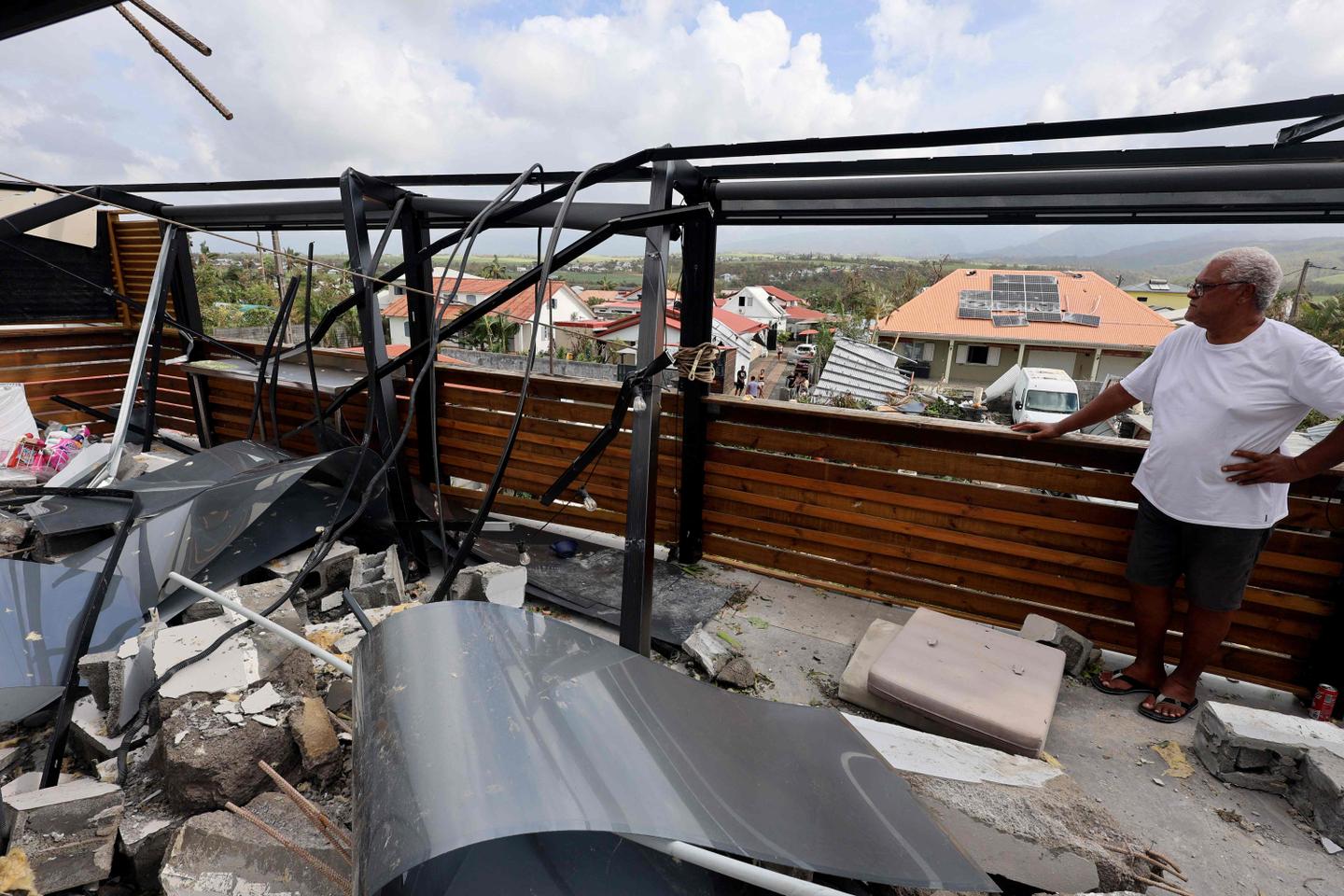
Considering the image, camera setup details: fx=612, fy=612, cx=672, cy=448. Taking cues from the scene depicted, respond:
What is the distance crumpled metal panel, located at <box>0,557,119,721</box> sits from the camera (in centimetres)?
204

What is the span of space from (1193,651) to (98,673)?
4012 millimetres

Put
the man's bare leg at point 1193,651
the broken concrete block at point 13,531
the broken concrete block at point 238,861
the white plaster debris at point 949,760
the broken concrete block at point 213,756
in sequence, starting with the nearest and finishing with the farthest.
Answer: the broken concrete block at point 238,861
the broken concrete block at point 213,756
the white plaster debris at point 949,760
the man's bare leg at point 1193,651
the broken concrete block at point 13,531

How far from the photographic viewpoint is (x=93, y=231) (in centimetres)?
579

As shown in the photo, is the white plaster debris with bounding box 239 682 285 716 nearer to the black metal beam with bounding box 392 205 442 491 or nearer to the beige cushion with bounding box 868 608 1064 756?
the black metal beam with bounding box 392 205 442 491

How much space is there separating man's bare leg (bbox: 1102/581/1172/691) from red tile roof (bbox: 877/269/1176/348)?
23121 mm

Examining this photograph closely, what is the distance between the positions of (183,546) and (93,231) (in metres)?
5.05

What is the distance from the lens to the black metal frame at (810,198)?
205 centimetres

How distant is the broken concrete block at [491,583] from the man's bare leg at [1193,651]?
9.10 ft

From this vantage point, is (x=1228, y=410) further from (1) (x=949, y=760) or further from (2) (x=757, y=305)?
(2) (x=757, y=305)

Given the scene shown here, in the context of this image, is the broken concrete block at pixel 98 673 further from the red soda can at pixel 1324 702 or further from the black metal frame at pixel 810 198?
the red soda can at pixel 1324 702

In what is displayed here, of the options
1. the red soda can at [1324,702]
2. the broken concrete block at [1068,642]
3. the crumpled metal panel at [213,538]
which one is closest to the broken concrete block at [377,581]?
the crumpled metal panel at [213,538]

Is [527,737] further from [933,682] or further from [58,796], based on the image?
[933,682]

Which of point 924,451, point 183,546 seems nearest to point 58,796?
point 183,546

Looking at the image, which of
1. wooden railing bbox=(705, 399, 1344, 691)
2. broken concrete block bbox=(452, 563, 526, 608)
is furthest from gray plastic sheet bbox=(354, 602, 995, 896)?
wooden railing bbox=(705, 399, 1344, 691)
